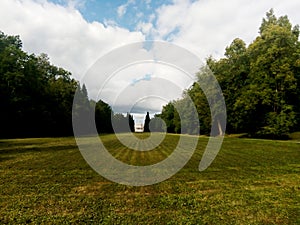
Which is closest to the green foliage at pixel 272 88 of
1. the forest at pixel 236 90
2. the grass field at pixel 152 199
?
the forest at pixel 236 90

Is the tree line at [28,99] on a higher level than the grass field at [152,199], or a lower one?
higher

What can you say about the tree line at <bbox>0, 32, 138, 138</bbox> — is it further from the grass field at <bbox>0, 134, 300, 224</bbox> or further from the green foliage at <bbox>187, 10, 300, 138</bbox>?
the grass field at <bbox>0, 134, 300, 224</bbox>

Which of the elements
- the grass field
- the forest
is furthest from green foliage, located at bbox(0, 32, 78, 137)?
the grass field

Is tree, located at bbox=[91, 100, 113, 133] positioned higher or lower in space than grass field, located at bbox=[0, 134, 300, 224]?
higher

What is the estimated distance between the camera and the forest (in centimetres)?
3475

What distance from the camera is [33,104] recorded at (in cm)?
4638

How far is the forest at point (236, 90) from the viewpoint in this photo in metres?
34.8

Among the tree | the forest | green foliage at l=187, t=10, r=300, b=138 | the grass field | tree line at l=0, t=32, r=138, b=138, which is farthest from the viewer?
the tree

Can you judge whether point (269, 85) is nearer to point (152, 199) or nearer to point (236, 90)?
point (236, 90)

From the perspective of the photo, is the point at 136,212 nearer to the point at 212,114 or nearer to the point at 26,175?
the point at 26,175

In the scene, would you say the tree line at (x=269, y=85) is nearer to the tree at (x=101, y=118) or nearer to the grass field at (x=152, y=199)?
the grass field at (x=152, y=199)

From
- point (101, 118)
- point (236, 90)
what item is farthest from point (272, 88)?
point (101, 118)

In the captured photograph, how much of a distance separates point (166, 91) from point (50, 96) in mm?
41934

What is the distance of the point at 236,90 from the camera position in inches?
1761
